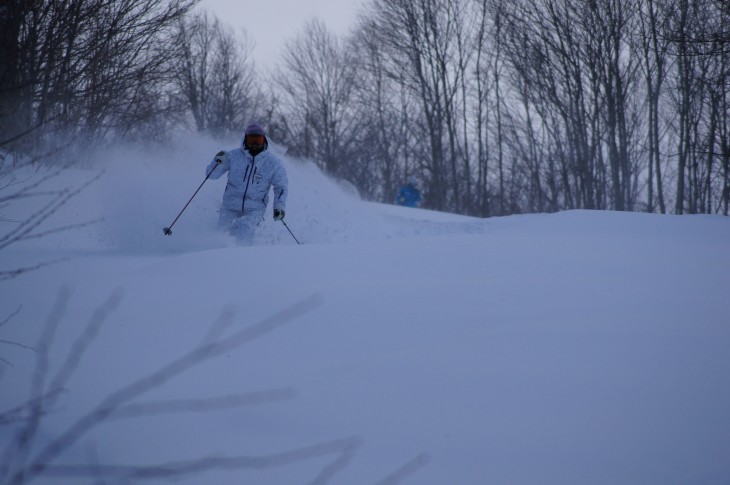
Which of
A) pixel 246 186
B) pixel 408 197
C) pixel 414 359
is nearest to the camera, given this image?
pixel 414 359

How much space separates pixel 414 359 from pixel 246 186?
474cm

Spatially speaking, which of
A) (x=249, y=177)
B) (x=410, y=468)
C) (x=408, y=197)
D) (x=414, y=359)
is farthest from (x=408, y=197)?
(x=410, y=468)

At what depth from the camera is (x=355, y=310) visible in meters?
3.54

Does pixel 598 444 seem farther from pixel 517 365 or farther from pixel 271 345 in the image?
pixel 271 345

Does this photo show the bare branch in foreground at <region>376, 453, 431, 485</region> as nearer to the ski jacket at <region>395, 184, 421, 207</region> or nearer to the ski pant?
the ski pant

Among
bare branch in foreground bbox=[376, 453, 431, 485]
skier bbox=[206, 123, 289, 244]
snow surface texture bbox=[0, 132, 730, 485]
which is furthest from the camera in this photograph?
skier bbox=[206, 123, 289, 244]

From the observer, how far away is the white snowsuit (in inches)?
277

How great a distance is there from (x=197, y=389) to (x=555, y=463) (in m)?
1.68

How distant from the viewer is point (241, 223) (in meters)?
7.08

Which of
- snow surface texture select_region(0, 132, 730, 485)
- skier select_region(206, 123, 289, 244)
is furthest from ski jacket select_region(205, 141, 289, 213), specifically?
snow surface texture select_region(0, 132, 730, 485)

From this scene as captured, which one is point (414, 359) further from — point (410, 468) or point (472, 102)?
point (472, 102)

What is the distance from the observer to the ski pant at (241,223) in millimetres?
7086

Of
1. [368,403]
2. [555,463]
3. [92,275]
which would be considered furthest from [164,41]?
[555,463]

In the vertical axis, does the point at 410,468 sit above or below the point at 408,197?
below
